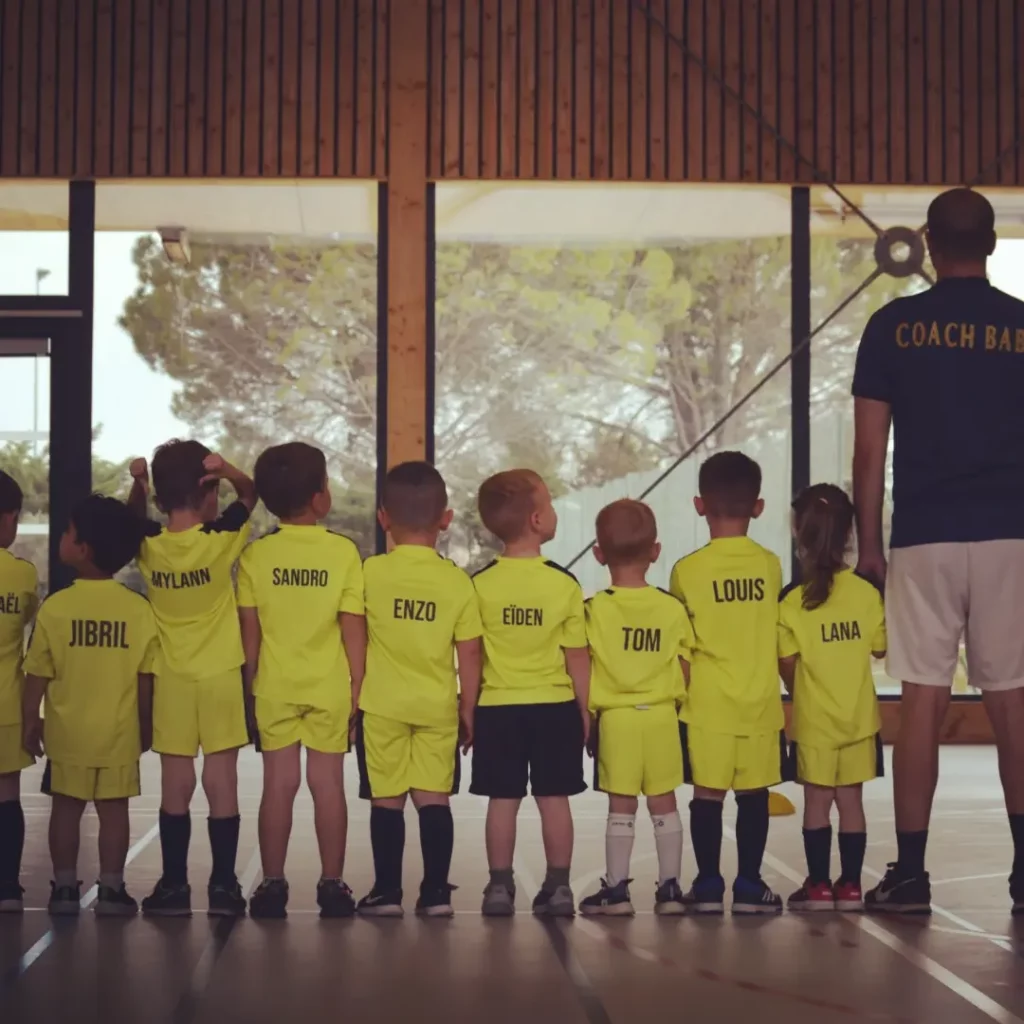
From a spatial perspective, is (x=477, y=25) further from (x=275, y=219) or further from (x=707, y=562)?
(x=707, y=562)

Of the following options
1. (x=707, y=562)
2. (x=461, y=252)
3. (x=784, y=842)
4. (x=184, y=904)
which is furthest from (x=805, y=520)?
(x=461, y=252)

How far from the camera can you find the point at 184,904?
3.48 m

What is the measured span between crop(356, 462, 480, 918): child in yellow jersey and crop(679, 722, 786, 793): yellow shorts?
0.54m

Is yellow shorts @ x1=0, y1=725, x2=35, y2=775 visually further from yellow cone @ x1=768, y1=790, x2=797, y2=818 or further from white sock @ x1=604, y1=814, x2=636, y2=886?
yellow cone @ x1=768, y1=790, x2=797, y2=818

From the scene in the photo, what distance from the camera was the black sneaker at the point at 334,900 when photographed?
3.46 meters

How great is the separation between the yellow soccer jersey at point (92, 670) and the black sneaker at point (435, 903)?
29.5 inches

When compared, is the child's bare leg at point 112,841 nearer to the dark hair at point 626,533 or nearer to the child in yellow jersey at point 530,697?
the child in yellow jersey at point 530,697

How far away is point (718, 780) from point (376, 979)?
1073 mm

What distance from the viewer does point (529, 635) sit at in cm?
357

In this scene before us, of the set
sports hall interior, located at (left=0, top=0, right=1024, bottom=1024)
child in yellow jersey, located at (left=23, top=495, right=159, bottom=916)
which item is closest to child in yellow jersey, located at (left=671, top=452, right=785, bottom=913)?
child in yellow jersey, located at (left=23, top=495, right=159, bottom=916)

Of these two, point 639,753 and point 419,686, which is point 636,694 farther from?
point 419,686

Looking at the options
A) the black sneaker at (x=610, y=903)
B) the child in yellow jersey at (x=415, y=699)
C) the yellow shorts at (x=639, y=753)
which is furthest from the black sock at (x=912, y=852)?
the child in yellow jersey at (x=415, y=699)

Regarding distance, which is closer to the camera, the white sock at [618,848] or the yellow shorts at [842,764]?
the white sock at [618,848]

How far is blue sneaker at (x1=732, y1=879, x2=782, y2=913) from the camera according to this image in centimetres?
352
